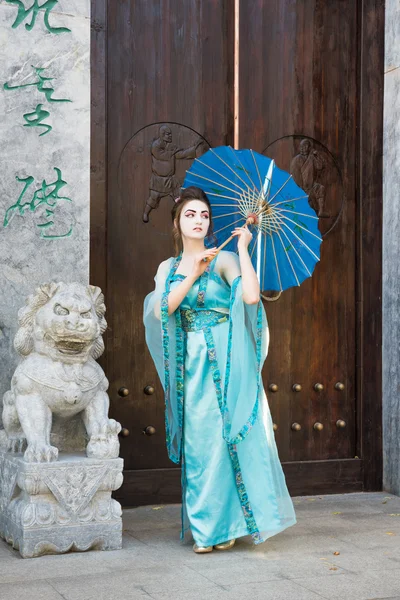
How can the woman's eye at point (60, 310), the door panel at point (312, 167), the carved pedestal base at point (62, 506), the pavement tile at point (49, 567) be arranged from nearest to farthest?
1. the pavement tile at point (49, 567)
2. the carved pedestal base at point (62, 506)
3. the woman's eye at point (60, 310)
4. the door panel at point (312, 167)

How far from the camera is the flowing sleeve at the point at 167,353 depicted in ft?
14.5

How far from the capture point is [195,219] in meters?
4.41

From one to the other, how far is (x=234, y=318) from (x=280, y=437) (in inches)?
63.9

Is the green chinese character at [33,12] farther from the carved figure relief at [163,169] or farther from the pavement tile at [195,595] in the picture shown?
the pavement tile at [195,595]

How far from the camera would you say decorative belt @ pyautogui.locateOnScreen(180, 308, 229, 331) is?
4430 millimetres

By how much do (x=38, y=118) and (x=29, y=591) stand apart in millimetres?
2539

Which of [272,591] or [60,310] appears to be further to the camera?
[60,310]

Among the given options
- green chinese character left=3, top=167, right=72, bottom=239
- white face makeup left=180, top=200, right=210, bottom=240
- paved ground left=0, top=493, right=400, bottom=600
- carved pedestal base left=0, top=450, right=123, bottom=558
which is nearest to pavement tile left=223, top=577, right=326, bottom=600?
paved ground left=0, top=493, right=400, bottom=600

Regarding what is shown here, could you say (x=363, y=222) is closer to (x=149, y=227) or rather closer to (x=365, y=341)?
(x=365, y=341)

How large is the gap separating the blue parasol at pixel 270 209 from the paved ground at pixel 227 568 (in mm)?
1279

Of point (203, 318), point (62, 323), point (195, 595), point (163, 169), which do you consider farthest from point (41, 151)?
point (195, 595)

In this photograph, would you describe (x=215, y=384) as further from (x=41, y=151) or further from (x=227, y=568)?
(x=41, y=151)

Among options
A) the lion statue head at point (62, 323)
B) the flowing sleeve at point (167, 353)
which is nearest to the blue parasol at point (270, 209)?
the flowing sleeve at point (167, 353)

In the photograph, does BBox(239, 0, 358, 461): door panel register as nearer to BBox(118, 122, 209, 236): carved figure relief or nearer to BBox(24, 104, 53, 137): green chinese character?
BBox(118, 122, 209, 236): carved figure relief
